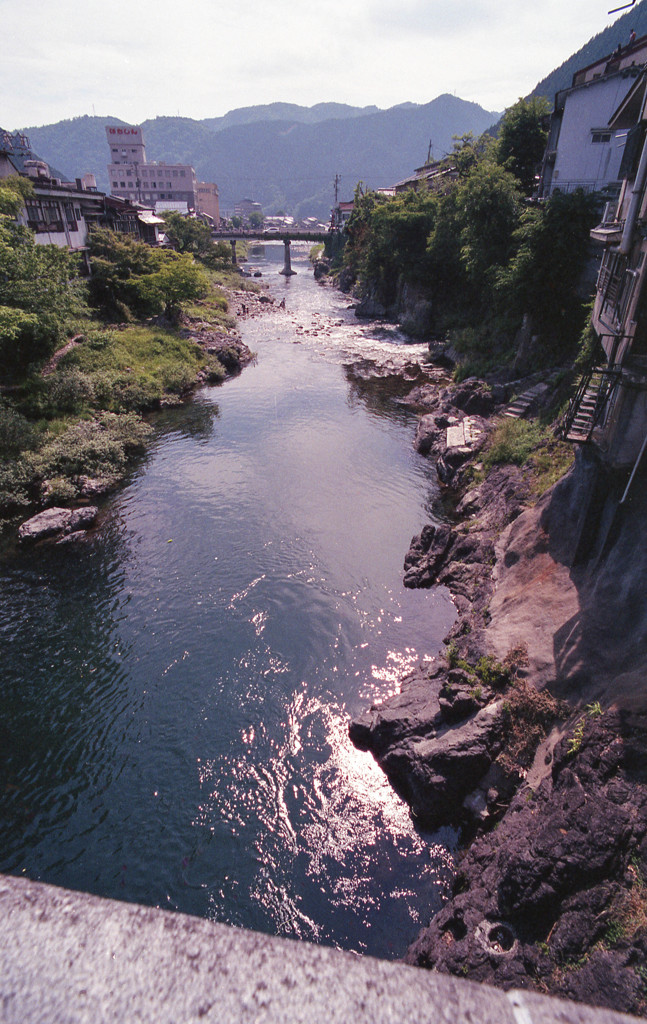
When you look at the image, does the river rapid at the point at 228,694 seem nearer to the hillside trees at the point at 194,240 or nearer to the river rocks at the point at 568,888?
the river rocks at the point at 568,888

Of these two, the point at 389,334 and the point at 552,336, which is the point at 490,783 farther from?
the point at 389,334

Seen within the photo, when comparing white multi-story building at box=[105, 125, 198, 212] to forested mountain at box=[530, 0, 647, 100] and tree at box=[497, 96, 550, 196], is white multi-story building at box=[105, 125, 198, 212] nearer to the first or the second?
forested mountain at box=[530, 0, 647, 100]

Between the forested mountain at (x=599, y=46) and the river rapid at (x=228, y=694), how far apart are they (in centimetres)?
12778

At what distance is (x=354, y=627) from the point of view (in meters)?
17.2

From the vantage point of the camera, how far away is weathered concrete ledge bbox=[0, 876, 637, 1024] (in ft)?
4.31

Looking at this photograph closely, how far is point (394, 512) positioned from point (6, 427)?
18675 millimetres

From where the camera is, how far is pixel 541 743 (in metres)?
11.6

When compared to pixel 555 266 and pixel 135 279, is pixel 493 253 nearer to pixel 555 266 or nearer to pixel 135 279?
pixel 555 266

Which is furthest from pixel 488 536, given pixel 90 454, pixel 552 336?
pixel 90 454

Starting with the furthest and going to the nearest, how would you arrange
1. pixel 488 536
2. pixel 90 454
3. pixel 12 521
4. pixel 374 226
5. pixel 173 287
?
pixel 374 226 → pixel 173 287 → pixel 90 454 → pixel 12 521 → pixel 488 536

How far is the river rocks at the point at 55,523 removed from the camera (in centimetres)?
2106

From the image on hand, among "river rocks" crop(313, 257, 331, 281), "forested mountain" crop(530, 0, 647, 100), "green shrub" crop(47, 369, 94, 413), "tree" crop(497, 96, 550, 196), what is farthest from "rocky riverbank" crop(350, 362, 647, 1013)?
"forested mountain" crop(530, 0, 647, 100)

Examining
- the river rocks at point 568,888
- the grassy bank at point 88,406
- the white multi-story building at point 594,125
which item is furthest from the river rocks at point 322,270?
the river rocks at point 568,888

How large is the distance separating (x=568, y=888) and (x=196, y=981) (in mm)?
9396
